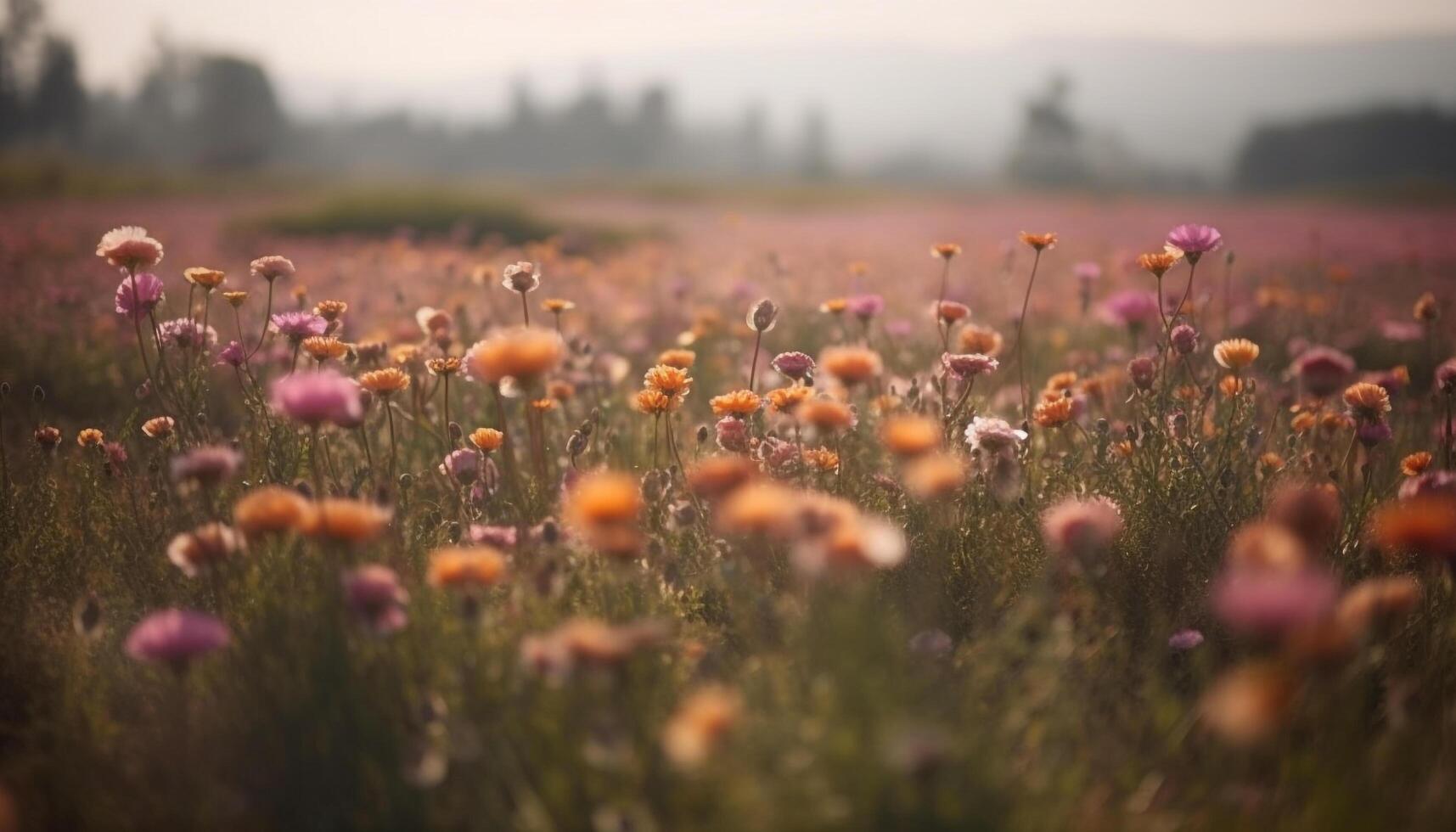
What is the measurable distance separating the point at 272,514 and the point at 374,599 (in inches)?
10.2

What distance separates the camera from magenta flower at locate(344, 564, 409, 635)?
1.62 meters

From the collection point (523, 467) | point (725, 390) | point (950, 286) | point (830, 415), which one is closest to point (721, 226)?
point (950, 286)

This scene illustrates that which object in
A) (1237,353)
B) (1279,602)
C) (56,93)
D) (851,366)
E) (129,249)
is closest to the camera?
(1279,602)

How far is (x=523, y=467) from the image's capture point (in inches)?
132

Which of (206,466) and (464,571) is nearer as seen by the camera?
(464,571)

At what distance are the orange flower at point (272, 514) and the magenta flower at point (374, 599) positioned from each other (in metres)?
0.15

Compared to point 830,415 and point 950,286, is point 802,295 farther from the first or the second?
point 830,415

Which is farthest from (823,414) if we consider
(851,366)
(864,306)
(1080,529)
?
(864,306)

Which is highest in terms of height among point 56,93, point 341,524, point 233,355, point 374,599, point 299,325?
point 56,93

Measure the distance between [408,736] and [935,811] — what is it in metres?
0.96

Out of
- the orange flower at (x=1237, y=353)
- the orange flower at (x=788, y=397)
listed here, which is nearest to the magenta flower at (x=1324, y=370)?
the orange flower at (x=1237, y=353)

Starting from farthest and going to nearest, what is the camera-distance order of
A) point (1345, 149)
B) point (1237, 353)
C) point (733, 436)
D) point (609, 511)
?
point (1345, 149) → point (1237, 353) → point (733, 436) → point (609, 511)

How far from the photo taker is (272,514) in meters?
1.68

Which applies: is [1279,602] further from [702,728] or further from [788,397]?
[788,397]
